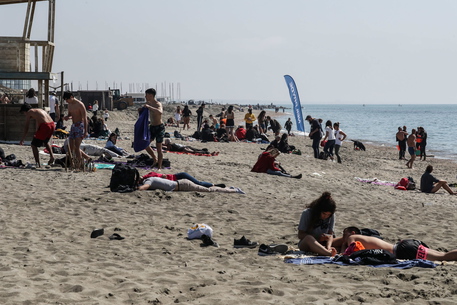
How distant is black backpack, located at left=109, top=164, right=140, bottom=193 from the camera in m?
10.1

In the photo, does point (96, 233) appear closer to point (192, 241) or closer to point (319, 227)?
point (192, 241)

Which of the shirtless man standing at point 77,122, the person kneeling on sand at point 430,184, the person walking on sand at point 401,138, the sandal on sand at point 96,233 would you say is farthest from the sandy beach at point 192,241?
the person walking on sand at point 401,138

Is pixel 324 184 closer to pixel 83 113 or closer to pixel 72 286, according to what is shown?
pixel 83 113

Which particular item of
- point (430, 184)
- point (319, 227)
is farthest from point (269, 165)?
point (319, 227)

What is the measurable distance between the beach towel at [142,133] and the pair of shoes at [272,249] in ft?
18.7

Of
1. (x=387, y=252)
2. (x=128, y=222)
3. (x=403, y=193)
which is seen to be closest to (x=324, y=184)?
(x=403, y=193)

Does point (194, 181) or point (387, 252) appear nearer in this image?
point (387, 252)

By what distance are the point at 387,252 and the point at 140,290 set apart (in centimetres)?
264

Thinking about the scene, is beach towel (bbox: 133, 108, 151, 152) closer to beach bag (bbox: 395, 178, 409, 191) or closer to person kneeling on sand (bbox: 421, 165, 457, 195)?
beach bag (bbox: 395, 178, 409, 191)

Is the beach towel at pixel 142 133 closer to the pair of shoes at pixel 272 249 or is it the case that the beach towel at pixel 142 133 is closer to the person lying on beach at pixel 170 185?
the person lying on beach at pixel 170 185

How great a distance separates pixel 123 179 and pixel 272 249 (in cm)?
393

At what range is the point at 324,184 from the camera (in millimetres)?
13562

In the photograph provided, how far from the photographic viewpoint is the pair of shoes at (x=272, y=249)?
22.7 ft

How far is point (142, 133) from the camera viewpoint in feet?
40.0
